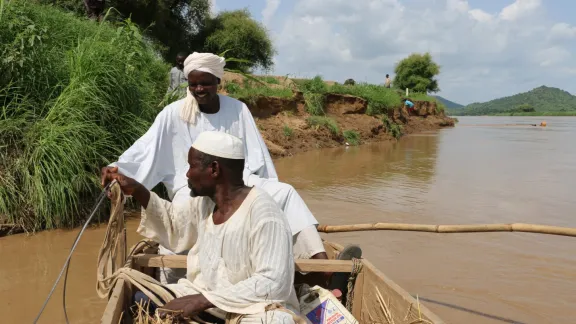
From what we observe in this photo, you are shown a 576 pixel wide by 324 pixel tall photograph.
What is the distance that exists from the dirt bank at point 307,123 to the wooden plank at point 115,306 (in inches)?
340

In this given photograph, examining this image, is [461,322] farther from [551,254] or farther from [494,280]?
[551,254]

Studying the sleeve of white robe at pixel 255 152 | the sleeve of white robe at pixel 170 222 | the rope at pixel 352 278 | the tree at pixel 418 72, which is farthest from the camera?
the tree at pixel 418 72

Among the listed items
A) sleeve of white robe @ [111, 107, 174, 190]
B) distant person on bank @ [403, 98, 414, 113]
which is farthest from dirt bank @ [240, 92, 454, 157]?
sleeve of white robe @ [111, 107, 174, 190]

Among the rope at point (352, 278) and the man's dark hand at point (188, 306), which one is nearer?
the man's dark hand at point (188, 306)

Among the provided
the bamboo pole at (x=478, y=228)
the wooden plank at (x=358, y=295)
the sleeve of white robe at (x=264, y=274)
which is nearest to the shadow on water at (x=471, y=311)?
the bamboo pole at (x=478, y=228)

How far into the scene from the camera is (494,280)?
3.93 metres

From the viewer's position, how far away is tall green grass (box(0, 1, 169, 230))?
4570 mm

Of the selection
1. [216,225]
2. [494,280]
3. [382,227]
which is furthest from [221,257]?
[494,280]

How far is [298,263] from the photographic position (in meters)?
2.41

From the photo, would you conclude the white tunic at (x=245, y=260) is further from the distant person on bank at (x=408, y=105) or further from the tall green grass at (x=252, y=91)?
the distant person on bank at (x=408, y=105)

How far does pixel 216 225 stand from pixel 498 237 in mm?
3955

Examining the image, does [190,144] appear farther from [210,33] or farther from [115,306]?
[210,33]

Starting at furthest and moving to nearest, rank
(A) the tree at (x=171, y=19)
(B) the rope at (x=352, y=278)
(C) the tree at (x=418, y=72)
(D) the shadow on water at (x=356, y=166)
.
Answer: (C) the tree at (x=418, y=72) < (A) the tree at (x=171, y=19) < (D) the shadow on water at (x=356, y=166) < (B) the rope at (x=352, y=278)

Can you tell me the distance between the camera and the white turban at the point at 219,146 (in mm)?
1887
